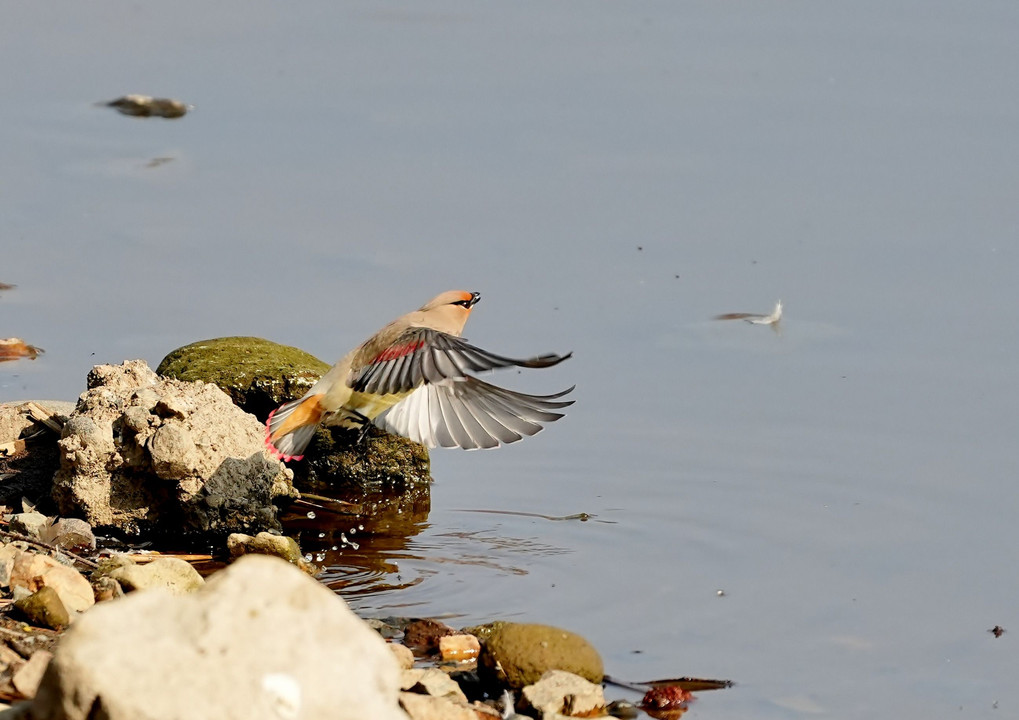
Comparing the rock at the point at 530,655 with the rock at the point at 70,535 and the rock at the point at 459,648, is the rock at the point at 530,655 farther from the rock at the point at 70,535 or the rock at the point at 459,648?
the rock at the point at 70,535

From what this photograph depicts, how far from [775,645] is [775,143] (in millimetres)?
5701

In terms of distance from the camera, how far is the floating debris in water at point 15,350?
30.1ft

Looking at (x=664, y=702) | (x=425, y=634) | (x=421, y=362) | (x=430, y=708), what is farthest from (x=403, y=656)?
(x=421, y=362)

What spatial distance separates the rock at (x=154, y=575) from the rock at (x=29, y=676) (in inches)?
44.8

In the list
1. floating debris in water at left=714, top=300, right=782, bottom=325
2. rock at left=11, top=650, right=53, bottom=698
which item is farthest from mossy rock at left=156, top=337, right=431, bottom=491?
rock at left=11, top=650, right=53, bottom=698

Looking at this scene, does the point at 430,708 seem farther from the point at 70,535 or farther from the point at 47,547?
the point at 70,535

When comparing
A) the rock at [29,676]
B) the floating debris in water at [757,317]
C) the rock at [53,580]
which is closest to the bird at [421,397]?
the rock at [53,580]

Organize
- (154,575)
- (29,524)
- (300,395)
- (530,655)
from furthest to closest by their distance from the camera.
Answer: (300,395)
(29,524)
(154,575)
(530,655)

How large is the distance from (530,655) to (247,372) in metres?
3.03

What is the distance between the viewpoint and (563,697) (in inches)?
214

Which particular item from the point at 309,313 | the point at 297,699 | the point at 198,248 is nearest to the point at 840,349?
the point at 309,313

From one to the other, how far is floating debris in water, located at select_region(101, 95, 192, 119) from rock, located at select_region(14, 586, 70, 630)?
24.6 ft

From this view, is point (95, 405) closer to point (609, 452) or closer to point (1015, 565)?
point (609, 452)

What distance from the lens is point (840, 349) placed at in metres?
9.24
